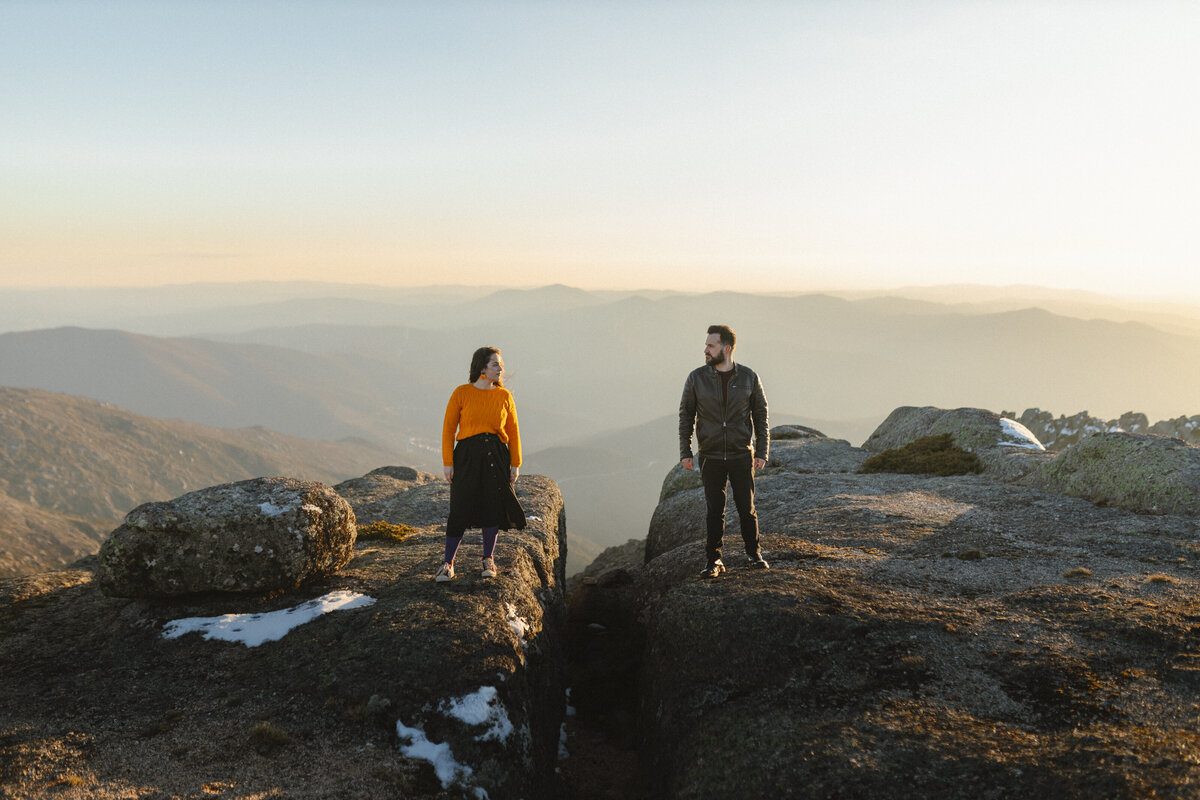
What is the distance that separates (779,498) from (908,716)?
1563 centimetres

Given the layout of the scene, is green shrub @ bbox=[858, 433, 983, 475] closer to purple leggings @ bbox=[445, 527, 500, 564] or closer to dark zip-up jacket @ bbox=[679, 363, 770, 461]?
dark zip-up jacket @ bbox=[679, 363, 770, 461]

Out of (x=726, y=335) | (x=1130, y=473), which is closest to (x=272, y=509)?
(x=726, y=335)

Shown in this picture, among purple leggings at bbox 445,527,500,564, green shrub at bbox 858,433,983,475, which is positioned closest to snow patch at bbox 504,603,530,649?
purple leggings at bbox 445,527,500,564

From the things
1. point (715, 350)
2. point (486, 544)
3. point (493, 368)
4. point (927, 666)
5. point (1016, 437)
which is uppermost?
point (715, 350)

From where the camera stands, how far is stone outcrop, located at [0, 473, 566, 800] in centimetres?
867

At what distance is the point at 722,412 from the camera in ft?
42.4

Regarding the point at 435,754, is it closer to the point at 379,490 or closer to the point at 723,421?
the point at 723,421

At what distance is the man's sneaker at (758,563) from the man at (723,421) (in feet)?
5.32

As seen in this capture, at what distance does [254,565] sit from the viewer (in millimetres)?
13133

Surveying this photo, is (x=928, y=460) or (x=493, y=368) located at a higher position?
(x=493, y=368)

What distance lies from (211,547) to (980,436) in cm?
3368

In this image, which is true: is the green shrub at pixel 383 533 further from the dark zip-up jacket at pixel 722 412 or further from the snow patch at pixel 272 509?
the dark zip-up jacket at pixel 722 412

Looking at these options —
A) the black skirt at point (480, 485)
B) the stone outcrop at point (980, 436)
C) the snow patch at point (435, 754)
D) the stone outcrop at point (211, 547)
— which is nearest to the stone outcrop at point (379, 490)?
the stone outcrop at point (211, 547)

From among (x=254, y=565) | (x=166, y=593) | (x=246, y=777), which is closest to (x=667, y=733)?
(x=246, y=777)
